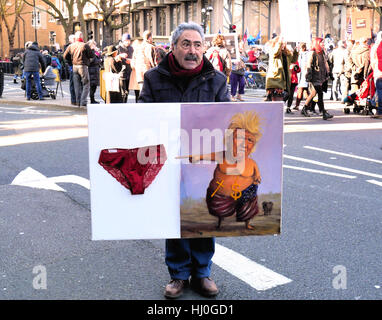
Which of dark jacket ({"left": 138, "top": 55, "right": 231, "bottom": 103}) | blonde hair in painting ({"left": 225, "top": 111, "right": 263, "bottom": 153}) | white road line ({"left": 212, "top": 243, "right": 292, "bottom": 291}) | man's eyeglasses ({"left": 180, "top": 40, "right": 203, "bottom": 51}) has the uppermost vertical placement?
man's eyeglasses ({"left": 180, "top": 40, "right": 203, "bottom": 51})

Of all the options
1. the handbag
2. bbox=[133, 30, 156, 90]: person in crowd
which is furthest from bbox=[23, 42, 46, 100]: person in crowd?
bbox=[133, 30, 156, 90]: person in crowd

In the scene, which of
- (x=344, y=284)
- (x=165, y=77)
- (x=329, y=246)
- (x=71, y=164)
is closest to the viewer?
(x=165, y=77)

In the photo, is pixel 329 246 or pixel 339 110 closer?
pixel 329 246

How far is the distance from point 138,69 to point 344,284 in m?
10.3

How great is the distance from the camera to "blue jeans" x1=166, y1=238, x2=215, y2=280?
12.2 feet

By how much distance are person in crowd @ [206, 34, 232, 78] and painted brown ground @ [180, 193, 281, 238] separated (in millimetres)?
11010

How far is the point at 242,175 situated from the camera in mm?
3381

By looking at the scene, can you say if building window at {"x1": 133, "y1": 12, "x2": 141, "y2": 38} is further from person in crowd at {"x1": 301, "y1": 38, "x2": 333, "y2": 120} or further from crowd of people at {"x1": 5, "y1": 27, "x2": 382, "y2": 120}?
person in crowd at {"x1": 301, "y1": 38, "x2": 333, "y2": 120}

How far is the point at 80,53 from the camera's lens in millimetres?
15211

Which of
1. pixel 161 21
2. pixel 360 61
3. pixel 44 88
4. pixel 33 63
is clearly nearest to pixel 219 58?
pixel 360 61

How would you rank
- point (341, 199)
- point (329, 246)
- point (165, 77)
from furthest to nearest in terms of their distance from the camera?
1. point (341, 199)
2. point (329, 246)
3. point (165, 77)

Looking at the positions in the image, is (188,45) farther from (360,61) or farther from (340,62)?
(340,62)
